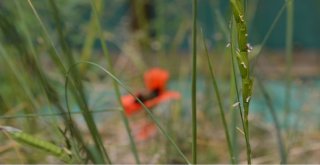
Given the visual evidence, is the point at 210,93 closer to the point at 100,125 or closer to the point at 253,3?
the point at 100,125

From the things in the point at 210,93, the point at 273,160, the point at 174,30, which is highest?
the point at 174,30

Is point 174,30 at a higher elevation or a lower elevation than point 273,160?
higher

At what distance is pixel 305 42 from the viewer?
11.0 ft

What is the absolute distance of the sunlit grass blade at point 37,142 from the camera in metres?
0.62

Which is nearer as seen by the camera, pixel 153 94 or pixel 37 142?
pixel 37 142

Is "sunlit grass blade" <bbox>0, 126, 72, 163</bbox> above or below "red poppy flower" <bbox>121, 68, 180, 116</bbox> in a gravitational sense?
below

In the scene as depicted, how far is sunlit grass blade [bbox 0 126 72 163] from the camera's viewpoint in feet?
2.04

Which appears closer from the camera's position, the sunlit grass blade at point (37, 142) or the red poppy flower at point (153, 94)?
the sunlit grass blade at point (37, 142)

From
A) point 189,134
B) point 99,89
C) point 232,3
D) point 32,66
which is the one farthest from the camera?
point 99,89

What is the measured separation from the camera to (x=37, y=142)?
25.1 inches

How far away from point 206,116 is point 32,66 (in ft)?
2.50

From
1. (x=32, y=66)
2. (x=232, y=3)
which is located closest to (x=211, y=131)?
(x=32, y=66)

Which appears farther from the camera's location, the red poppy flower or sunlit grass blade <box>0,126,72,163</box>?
the red poppy flower

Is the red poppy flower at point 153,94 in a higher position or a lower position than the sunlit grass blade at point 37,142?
higher
